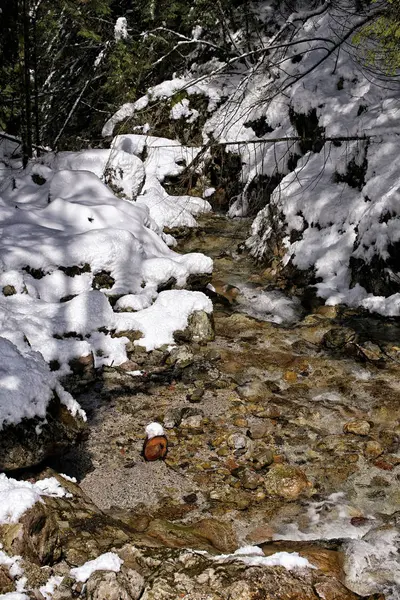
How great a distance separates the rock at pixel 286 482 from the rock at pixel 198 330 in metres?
2.44

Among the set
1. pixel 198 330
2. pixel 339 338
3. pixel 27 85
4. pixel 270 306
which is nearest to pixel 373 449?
pixel 339 338

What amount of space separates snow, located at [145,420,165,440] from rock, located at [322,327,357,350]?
275cm

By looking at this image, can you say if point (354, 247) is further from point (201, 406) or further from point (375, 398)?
point (201, 406)

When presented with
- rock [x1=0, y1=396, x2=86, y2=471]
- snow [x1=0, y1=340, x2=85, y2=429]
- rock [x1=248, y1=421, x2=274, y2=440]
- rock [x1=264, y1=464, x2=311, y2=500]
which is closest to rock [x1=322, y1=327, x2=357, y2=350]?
rock [x1=248, y1=421, x2=274, y2=440]

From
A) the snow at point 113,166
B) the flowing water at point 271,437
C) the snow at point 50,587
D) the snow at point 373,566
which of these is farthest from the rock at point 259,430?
the snow at point 113,166

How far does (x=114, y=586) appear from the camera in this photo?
6.88 feet

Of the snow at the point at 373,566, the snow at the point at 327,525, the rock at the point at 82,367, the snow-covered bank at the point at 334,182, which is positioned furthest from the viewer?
the snow-covered bank at the point at 334,182

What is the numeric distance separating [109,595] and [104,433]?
2418mm

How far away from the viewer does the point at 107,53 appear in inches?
650

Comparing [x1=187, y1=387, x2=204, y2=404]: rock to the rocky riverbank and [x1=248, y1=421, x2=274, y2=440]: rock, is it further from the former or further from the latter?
[x1=248, y1=421, x2=274, y2=440]: rock

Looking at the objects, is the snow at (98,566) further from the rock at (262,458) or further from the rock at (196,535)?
the rock at (262,458)

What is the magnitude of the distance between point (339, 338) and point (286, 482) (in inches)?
107

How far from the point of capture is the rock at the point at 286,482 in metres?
3.74

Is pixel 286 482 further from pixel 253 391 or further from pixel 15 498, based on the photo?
pixel 15 498
